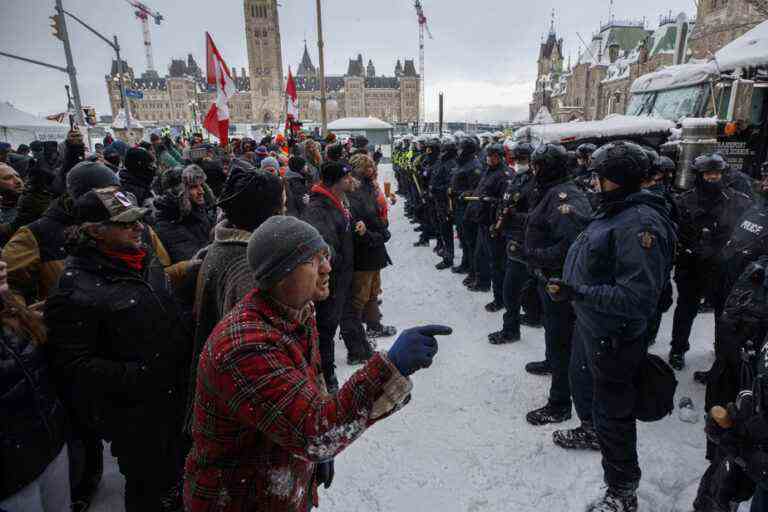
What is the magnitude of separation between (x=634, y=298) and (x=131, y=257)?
277 centimetres

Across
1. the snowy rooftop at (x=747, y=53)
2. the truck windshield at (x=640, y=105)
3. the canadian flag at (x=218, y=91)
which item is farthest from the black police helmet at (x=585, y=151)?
the canadian flag at (x=218, y=91)

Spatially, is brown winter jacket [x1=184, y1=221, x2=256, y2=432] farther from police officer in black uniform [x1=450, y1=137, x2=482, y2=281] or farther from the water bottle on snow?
police officer in black uniform [x1=450, y1=137, x2=482, y2=281]

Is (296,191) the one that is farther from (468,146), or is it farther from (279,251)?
(279,251)

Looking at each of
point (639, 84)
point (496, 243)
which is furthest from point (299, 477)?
point (639, 84)

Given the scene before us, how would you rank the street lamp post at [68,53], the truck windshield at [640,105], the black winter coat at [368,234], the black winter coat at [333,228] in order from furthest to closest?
the street lamp post at [68,53]
the truck windshield at [640,105]
the black winter coat at [368,234]
the black winter coat at [333,228]

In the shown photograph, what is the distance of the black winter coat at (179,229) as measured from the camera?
3.61m

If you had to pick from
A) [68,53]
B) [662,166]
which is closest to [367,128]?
[68,53]

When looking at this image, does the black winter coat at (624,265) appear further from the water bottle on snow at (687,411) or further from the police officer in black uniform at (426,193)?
the police officer in black uniform at (426,193)

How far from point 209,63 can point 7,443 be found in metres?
7.24

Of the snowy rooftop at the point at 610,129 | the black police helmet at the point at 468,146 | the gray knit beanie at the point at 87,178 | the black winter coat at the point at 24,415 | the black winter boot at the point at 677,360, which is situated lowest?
the black winter boot at the point at 677,360

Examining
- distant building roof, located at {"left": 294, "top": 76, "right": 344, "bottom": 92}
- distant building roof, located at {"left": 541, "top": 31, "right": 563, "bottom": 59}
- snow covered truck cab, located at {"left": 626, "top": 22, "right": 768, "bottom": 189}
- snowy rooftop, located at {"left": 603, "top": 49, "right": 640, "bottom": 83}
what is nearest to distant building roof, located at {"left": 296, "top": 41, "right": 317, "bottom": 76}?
distant building roof, located at {"left": 294, "top": 76, "right": 344, "bottom": 92}

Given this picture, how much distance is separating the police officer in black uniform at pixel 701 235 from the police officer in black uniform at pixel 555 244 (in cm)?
160

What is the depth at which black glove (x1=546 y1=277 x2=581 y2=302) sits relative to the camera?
2.65 metres

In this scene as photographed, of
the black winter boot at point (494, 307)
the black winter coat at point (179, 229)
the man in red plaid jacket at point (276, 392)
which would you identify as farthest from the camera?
the black winter boot at point (494, 307)
